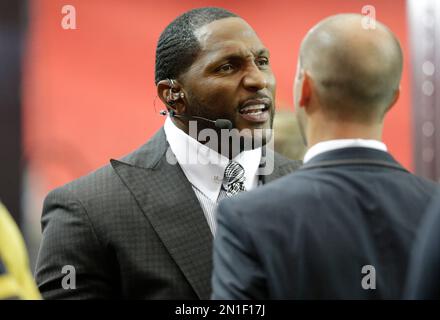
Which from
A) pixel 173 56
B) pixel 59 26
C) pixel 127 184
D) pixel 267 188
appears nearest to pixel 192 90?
pixel 173 56

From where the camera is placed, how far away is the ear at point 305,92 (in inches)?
57.0

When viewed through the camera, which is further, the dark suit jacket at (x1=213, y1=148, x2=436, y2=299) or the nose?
the nose

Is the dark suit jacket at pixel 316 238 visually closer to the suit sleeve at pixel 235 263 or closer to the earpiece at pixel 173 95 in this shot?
the suit sleeve at pixel 235 263

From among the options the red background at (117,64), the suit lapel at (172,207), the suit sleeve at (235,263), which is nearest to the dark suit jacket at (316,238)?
the suit sleeve at (235,263)

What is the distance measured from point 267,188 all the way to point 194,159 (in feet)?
1.70

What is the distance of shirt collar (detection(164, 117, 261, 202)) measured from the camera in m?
1.87

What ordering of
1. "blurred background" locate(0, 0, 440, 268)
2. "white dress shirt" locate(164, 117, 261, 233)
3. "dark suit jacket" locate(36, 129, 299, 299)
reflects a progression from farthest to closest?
"blurred background" locate(0, 0, 440, 268), "white dress shirt" locate(164, 117, 261, 233), "dark suit jacket" locate(36, 129, 299, 299)

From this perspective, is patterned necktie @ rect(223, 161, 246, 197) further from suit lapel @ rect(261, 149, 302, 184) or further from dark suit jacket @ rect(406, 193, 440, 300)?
dark suit jacket @ rect(406, 193, 440, 300)

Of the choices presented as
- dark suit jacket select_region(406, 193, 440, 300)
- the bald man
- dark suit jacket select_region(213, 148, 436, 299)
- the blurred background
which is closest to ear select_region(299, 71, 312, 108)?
the bald man

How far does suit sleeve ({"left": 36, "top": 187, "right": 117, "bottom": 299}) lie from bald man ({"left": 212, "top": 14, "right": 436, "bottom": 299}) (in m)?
0.38

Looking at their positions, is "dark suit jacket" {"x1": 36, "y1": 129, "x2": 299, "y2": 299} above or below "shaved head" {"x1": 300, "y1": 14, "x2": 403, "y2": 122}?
below

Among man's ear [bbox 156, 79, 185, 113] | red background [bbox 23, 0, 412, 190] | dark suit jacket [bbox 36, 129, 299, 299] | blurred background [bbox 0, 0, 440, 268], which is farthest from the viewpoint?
red background [bbox 23, 0, 412, 190]

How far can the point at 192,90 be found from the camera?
6.38ft

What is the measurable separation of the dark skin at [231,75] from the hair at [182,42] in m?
0.02
